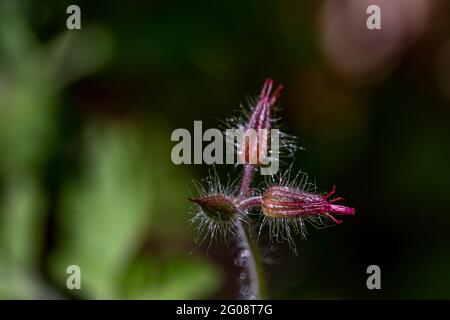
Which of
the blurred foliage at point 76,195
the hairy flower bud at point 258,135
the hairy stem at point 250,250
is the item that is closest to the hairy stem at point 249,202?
the hairy stem at point 250,250

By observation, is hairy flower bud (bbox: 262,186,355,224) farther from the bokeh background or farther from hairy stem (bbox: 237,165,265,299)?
the bokeh background

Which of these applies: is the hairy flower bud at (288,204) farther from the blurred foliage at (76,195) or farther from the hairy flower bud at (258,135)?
the blurred foliage at (76,195)

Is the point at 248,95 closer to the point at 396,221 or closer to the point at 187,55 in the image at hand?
the point at 187,55

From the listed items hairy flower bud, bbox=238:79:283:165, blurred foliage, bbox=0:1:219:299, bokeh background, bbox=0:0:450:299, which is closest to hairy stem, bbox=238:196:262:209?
hairy flower bud, bbox=238:79:283:165

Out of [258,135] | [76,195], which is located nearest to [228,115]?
[76,195]

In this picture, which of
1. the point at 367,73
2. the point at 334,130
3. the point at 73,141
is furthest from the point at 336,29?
the point at 73,141

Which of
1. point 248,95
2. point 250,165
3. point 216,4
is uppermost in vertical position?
point 216,4

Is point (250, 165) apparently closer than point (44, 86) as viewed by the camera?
Yes
